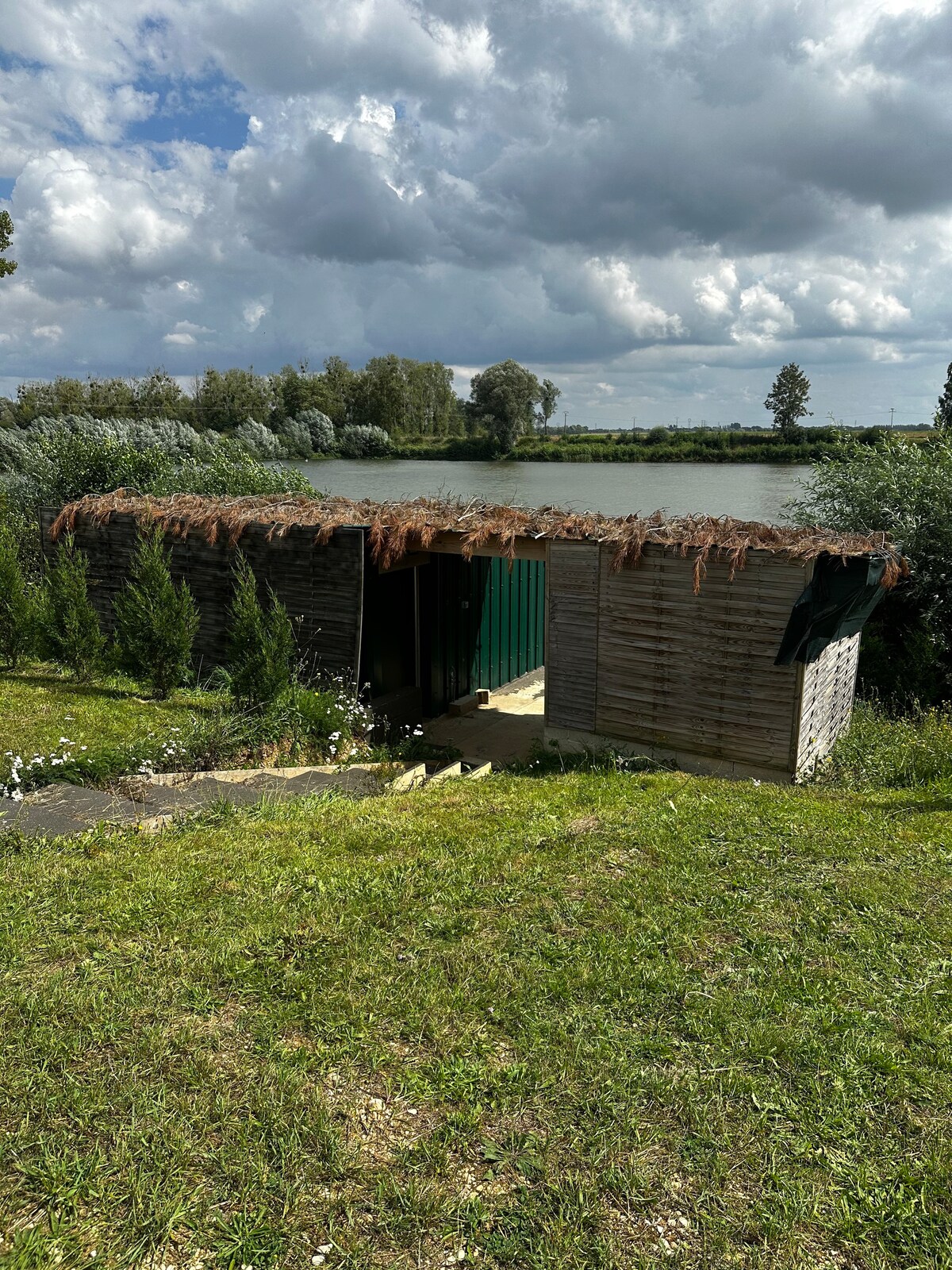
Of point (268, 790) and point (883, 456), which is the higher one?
point (883, 456)

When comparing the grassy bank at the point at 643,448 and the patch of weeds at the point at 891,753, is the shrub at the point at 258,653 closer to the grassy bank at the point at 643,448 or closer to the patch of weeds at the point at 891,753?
the patch of weeds at the point at 891,753

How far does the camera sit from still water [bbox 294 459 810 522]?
10891 millimetres

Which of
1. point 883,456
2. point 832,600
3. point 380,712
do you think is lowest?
point 380,712

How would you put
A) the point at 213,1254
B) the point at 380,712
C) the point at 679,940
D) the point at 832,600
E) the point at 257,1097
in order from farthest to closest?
the point at 380,712 → the point at 832,600 → the point at 679,940 → the point at 257,1097 → the point at 213,1254

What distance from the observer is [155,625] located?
26.3 feet

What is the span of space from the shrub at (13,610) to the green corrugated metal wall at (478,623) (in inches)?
188

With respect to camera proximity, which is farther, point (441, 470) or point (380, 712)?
point (441, 470)

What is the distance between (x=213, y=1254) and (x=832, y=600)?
5.88 metres

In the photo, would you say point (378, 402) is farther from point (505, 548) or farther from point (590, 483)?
point (505, 548)

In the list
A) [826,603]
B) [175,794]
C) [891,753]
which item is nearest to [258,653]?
[175,794]

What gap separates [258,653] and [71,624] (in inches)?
109

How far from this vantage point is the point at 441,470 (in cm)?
1578

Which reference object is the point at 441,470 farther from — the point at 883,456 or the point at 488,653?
the point at 883,456

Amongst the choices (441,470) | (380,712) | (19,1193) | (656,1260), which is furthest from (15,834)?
(441,470)
